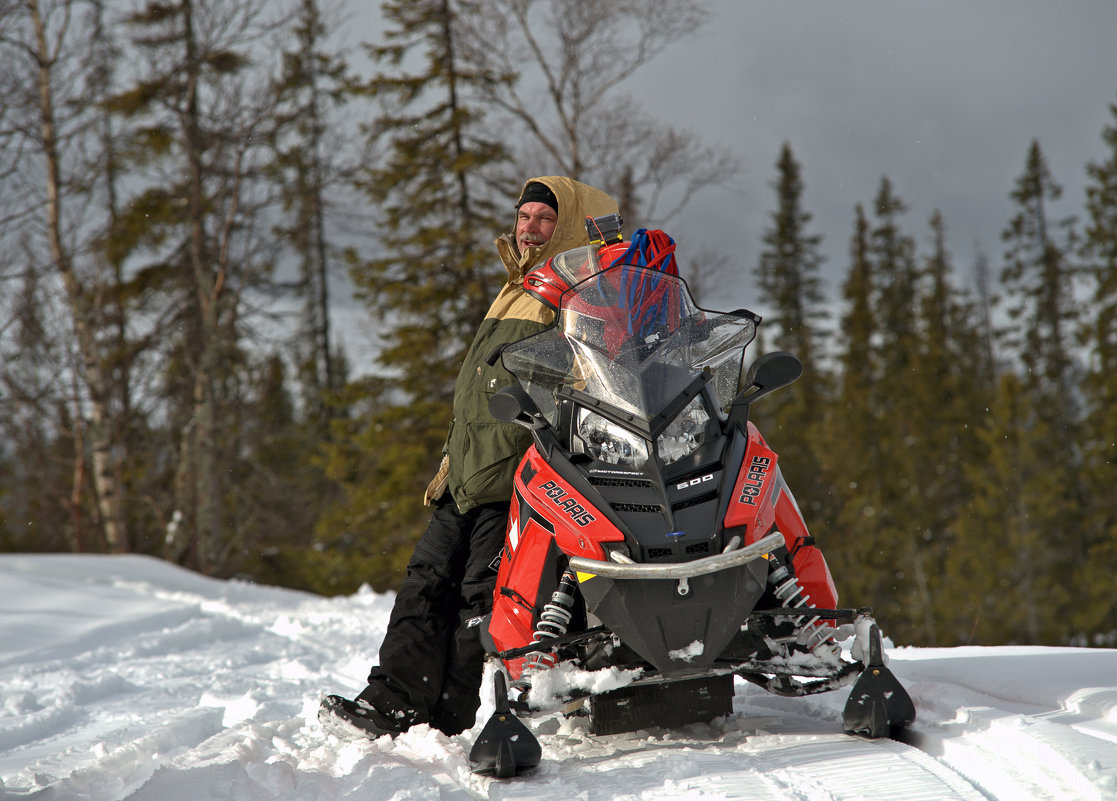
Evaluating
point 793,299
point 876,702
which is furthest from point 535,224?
point 793,299

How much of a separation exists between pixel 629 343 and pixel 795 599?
98 centimetres

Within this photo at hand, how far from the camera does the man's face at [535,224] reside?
3570mm

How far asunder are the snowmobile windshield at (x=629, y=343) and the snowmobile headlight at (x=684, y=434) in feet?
0.27

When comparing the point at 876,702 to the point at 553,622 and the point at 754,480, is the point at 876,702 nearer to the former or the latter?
the point at 754,480

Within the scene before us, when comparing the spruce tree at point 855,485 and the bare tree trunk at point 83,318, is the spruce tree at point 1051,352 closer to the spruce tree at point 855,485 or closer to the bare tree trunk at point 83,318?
the spruce tree at point 855,485

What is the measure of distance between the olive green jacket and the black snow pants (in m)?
0.17

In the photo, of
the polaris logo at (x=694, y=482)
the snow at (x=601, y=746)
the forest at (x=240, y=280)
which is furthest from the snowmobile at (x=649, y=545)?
the forest at (x=240, y=280)

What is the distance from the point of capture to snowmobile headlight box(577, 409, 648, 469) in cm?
260

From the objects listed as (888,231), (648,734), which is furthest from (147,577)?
(888,231)

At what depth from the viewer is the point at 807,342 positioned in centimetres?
3466

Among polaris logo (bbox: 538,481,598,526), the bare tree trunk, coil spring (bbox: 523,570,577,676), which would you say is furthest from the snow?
the bare tree trunk

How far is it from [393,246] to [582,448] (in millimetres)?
14491

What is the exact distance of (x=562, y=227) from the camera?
11.7 feet

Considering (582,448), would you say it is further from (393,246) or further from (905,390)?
(905,390)
